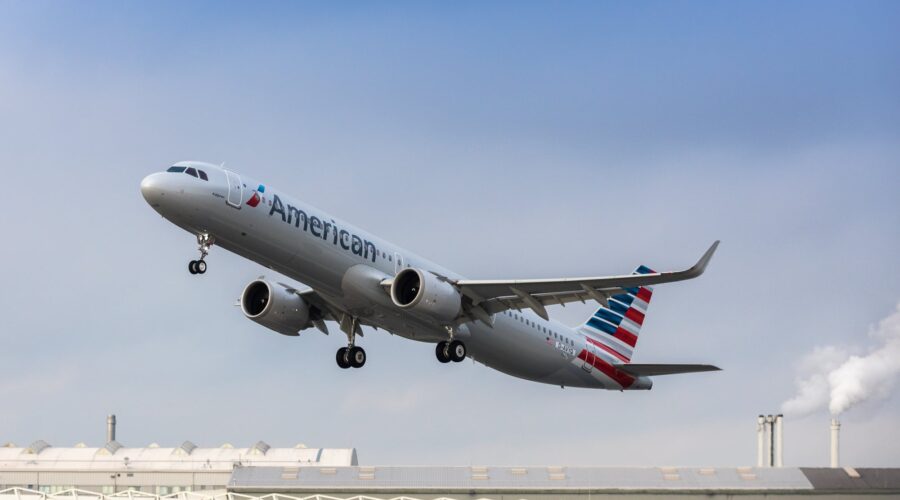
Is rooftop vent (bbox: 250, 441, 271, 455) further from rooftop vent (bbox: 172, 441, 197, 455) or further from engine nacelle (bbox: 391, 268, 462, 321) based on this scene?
engine nacelle (bbox: 391, 268, 462, 321)

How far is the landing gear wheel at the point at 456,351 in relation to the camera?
56.0 metres

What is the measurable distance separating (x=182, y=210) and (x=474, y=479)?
24788mm

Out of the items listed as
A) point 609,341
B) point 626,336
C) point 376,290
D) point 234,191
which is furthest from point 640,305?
point 234,191

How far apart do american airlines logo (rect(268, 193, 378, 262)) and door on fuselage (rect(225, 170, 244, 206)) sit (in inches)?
15.4

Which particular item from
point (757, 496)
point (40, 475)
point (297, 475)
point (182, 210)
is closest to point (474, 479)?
point (297, 475)

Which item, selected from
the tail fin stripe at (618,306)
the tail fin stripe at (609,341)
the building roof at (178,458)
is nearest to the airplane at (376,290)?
the tail fin stripe at (609,341)

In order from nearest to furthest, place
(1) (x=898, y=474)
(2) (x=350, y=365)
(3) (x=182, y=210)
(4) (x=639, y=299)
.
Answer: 1. (3) (x=182, y=210)
2. (2) (x=350, y=365)
3. (1) (x=898, y=474)
4. (4) (x=639, y=299)

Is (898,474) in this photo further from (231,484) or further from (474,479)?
(231,484)

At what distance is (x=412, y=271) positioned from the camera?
5328 centimetres

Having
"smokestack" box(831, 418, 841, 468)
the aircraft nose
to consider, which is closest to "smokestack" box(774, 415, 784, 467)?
"smokestack" box(831, 418, 841, 468)

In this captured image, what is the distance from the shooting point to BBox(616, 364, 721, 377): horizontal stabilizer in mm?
60531

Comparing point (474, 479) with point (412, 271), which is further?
point (474, 479)

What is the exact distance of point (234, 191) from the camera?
1944 inches

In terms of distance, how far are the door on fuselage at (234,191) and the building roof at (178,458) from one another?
137ft
